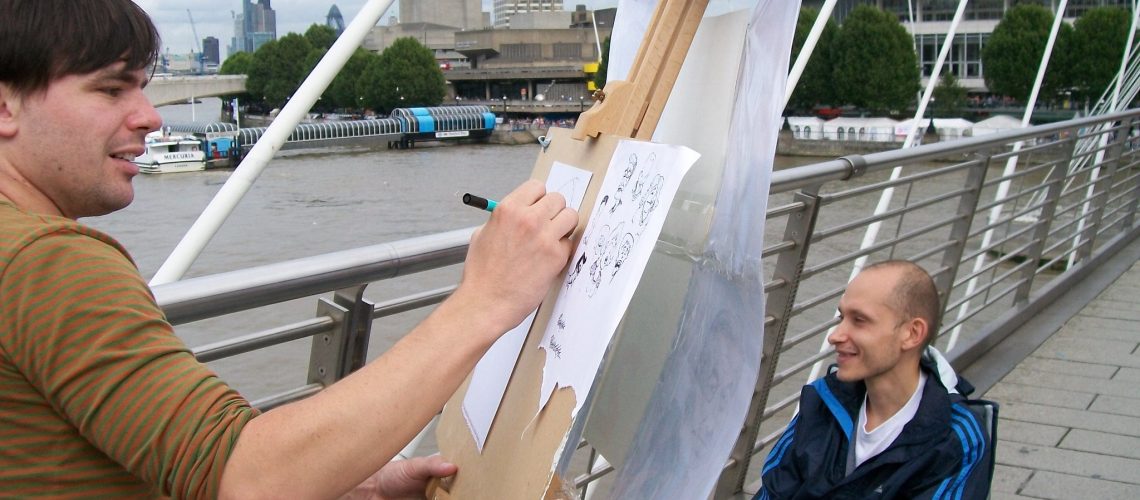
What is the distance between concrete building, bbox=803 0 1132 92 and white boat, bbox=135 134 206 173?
25285 millimetres

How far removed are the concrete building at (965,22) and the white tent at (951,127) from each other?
11.6 ft

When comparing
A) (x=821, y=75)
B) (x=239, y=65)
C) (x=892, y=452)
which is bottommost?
(x=892, y=452)

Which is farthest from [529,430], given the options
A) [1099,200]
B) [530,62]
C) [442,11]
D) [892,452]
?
[530,62]

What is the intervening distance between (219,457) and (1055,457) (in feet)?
11.3

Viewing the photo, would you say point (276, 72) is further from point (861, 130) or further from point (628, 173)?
point (861, 130)

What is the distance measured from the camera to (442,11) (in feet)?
26.1

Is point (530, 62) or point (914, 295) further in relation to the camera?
point (530, 62)

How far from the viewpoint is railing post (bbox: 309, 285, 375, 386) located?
183 centimetres

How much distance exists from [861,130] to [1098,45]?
9612mm

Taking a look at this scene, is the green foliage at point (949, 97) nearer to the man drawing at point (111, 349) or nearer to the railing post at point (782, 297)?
the railing post at point (782, 297)

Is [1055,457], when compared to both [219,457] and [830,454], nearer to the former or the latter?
[830,454]

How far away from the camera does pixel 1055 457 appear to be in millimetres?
3693

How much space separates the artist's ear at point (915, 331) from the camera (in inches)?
88.4

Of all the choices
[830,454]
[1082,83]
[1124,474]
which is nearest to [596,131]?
[830,454]
